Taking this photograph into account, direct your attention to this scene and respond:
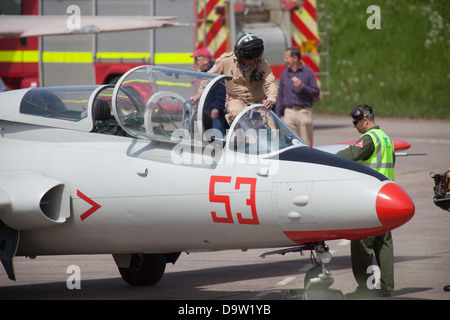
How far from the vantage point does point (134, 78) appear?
24.6 ft

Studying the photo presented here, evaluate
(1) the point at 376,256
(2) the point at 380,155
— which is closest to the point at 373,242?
(1) the point at 376,256

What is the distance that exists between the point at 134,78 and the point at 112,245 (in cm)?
151

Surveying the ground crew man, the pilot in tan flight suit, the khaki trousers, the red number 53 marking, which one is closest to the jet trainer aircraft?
the red number 53 marking

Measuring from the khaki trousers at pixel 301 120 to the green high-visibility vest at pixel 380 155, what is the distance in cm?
631

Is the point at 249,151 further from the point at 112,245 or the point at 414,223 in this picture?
the point at 414,223

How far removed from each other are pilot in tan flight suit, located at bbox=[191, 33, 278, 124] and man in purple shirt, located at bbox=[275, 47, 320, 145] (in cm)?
446

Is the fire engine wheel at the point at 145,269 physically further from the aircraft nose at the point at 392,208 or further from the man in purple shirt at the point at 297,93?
the man in purple shirt at the point at 297,93

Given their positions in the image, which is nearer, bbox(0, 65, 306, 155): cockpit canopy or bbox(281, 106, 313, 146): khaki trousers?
bbox(0, 65, 306, 155): cockpit canopy

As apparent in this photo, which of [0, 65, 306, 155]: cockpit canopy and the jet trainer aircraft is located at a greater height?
[0, 65, 306, 155]: cockpit canopy

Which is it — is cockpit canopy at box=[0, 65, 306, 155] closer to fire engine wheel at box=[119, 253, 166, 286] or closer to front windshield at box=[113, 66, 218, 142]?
front windshield at box=[113, 66, 218, 142]

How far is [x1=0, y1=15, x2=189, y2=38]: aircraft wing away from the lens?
1666 cm

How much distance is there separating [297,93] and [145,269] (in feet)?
20.6

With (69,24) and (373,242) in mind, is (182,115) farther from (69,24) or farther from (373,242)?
(69,24)
